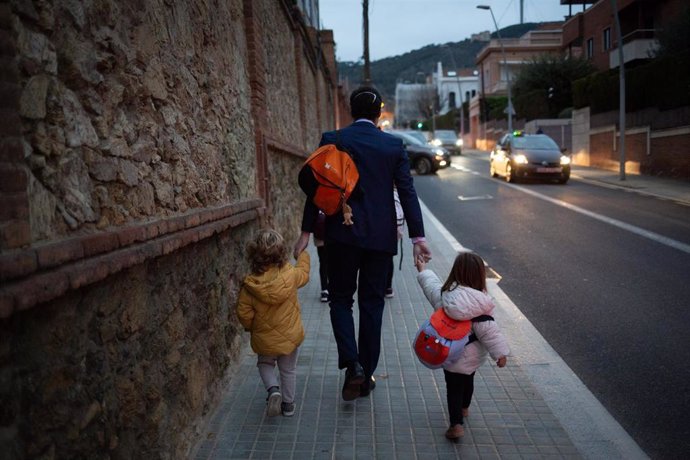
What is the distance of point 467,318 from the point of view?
3.47 metres

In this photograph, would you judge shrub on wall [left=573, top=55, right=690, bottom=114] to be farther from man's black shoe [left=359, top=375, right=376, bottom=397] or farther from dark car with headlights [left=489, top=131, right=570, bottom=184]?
man's black shoe [left=359, top=375, right=376, bottom=397]

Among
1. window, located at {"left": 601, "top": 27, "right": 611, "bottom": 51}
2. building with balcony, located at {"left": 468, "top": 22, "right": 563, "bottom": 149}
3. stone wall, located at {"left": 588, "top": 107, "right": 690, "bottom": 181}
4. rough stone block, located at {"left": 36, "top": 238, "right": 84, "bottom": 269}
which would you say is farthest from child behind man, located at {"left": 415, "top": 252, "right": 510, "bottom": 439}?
building with balcony, located at {"left": 468, "top": 22, "right": 563, "bottom": 149}

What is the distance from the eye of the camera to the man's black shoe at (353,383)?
156 inches

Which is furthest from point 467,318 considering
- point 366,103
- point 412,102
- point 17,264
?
point 412,102

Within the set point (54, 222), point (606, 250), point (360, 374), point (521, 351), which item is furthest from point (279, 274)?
point (606, 250)

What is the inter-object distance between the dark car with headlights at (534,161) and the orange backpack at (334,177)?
1828 cm

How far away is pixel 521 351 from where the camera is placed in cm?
520

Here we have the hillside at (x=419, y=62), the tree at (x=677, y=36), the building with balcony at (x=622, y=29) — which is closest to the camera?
the tree at (x=677, y=36)

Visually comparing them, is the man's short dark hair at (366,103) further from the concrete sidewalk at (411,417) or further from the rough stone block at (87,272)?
the rough stone block at (87,272)

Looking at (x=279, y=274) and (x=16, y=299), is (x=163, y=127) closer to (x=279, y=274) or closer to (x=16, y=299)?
(x=279, y=274)

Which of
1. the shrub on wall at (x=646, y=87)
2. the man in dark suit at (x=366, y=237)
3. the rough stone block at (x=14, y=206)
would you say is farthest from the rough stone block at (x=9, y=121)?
the shrub on wall at (x=646, y=87)

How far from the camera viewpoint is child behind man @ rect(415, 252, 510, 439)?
136 inches

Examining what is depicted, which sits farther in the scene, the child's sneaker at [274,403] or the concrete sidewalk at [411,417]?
the child's sneaker at [274,403]

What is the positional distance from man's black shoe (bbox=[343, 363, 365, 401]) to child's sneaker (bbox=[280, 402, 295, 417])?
341 millimetres
